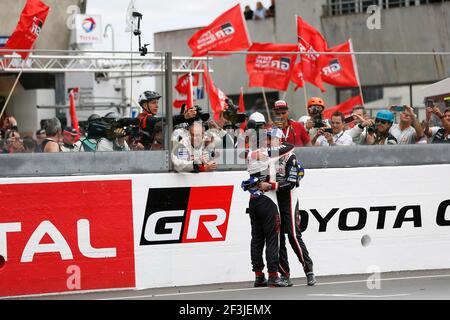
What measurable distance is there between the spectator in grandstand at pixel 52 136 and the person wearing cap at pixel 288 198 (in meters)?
2.54

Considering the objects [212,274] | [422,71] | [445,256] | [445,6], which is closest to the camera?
[212,274]

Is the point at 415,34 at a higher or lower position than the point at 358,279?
higher

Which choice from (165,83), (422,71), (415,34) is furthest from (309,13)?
(165,83)

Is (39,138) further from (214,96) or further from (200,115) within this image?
(214,96)

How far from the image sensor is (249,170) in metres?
11.9

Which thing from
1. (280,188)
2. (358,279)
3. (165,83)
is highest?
(165,83)

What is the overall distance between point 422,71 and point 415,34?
16220 mm

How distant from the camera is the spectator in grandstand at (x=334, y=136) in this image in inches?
524

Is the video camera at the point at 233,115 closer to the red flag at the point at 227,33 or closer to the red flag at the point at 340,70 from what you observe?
the red flag at the point at 340,70

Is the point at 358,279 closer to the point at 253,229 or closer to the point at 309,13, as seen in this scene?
the point at 253,229

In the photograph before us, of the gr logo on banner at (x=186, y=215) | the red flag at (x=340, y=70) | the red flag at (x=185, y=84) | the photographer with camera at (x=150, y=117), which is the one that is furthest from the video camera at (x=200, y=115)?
the red flag at (x=340, y=70)

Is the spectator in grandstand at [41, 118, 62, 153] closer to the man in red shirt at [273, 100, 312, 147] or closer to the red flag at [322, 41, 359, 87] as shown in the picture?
the man in red shirt at [273, 100, 312, 147]

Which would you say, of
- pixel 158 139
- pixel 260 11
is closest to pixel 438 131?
pixel 158 139

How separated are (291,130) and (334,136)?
65 cm
